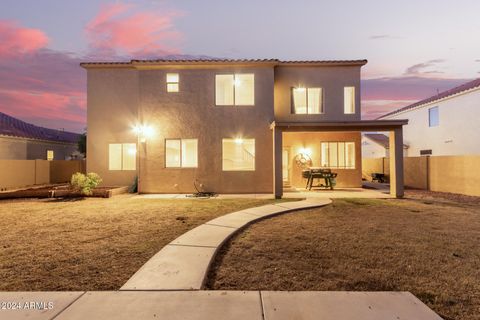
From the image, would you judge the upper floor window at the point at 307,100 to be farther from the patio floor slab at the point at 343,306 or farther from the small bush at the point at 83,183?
the patio floor slab at the point at 343,306

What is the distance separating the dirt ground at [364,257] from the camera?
2.95m

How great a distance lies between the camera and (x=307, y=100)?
13328 millimetres

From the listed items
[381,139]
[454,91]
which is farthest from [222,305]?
[381,139]

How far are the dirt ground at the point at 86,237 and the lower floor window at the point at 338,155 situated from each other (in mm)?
6432

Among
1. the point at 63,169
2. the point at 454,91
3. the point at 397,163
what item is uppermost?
the point at 454,91

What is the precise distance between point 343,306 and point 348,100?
12.9m

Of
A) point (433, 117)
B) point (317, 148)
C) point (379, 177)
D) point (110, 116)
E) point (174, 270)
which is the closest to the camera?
point (174, 270)

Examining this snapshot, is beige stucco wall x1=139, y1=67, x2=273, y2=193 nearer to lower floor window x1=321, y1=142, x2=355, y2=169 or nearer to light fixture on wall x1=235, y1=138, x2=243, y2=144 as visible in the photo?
light fixture on wall x1=235, y1=138, x2=243, y2=144

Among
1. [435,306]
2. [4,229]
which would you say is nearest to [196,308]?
[435,306]

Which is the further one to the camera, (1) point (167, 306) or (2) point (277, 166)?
(2) point (277, 166)

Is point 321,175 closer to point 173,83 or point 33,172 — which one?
point 173,83

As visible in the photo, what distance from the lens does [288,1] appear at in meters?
14.9

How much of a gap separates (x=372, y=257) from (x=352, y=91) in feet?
37.4

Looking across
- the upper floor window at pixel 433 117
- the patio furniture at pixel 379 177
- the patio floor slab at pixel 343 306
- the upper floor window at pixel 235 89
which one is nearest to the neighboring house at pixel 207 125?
the upper floor window at pixel 235 89
